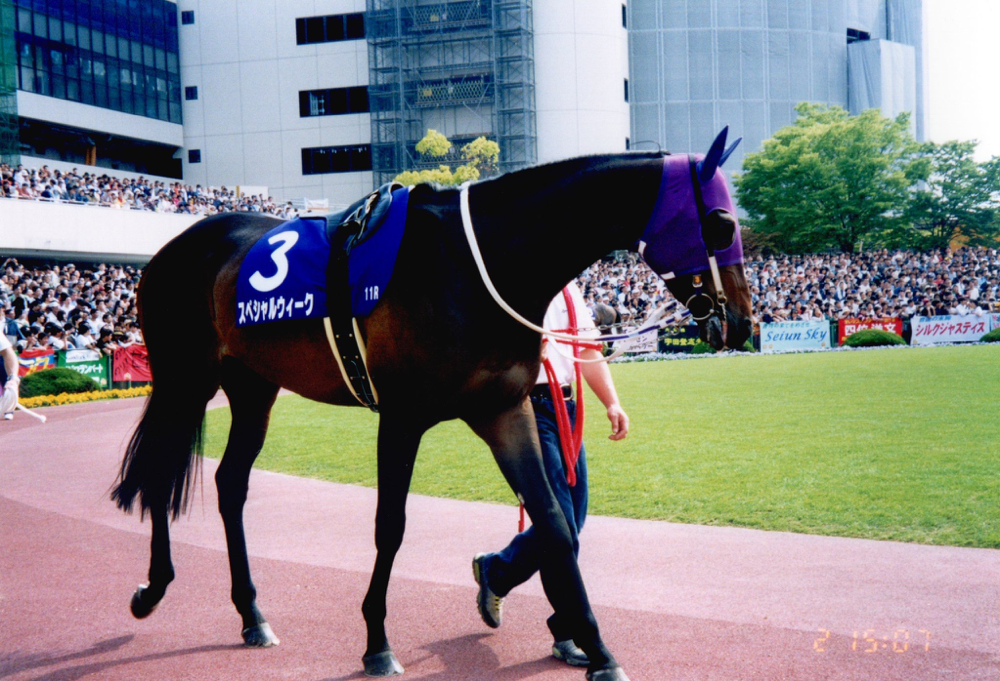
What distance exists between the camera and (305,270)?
11.5 feet

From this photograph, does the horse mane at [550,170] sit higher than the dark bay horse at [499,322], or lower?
higher

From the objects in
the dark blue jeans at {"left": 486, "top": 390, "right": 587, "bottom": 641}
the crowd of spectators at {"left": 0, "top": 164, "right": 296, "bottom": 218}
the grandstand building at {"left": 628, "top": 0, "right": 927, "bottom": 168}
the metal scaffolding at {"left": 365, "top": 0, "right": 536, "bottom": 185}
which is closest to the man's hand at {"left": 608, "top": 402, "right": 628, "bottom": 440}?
the dark blue jeans at {"left": 486, "top": 390, "right": 587, "bottom": 641}

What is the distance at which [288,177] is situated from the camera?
1689 inches

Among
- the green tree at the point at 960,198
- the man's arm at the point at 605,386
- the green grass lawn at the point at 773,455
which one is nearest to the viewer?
the man's arm at the point at 605,386

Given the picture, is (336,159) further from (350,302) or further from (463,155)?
(350,302)

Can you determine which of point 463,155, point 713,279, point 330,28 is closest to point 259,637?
point 713,279

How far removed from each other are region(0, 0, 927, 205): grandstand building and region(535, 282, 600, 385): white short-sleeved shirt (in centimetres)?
3608

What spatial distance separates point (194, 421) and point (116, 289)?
19243 mm

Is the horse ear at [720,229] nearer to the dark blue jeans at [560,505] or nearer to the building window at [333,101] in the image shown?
the dark blue jeans at [560,505]

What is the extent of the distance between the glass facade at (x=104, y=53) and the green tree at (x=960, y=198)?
119ft

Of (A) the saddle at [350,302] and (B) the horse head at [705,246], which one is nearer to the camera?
(B) the horse head at [705,246]

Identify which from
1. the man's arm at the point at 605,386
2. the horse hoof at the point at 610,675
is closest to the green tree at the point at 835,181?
the man's arm at the point at 605,386

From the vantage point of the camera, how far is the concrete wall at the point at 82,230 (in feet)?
Answer: 84.0

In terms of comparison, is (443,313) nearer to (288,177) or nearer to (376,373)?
(376,373)
